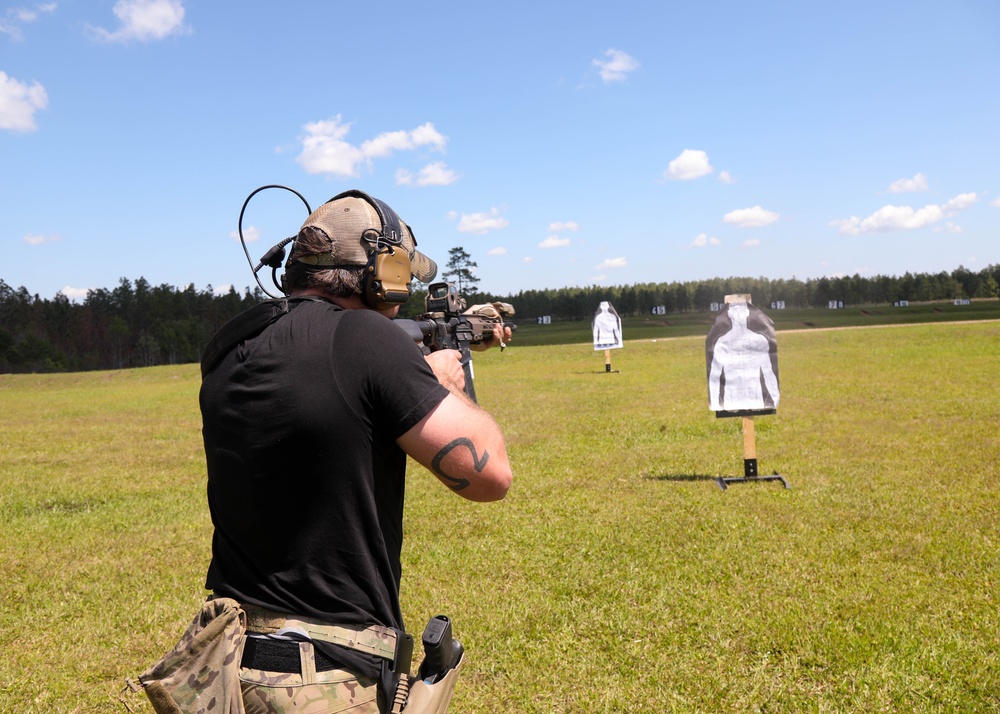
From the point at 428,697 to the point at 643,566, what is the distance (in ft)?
14.2

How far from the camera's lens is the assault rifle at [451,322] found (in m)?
3.19

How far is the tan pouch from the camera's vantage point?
Answer: 6.61 feet

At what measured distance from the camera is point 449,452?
191cm

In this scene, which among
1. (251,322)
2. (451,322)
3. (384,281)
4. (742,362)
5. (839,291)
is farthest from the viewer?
(839,291)

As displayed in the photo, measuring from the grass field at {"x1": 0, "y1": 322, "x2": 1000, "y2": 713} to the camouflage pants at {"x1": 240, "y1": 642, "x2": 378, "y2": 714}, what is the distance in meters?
2.43

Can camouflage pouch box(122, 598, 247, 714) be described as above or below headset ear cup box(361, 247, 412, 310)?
below

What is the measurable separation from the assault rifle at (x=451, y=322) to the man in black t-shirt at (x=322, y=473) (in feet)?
3.59

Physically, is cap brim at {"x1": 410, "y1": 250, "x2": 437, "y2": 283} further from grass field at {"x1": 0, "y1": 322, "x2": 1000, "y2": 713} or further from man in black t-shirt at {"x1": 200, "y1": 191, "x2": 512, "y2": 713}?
grass field at {"x1": 0, "y1": 322, "x2": 1000, "y2": 713}

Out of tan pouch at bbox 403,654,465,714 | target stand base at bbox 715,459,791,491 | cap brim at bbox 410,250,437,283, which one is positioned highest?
cap brim at bbox 410,250,437,283

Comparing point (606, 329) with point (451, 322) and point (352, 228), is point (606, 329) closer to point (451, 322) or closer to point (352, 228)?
point (451, 322)

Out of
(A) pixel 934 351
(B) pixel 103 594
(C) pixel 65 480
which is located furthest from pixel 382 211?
(A) pixel 934 351

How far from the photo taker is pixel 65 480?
10664mm

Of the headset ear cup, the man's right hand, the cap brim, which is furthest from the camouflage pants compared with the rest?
the cap brim

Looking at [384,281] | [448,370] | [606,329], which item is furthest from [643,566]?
[606,329]
